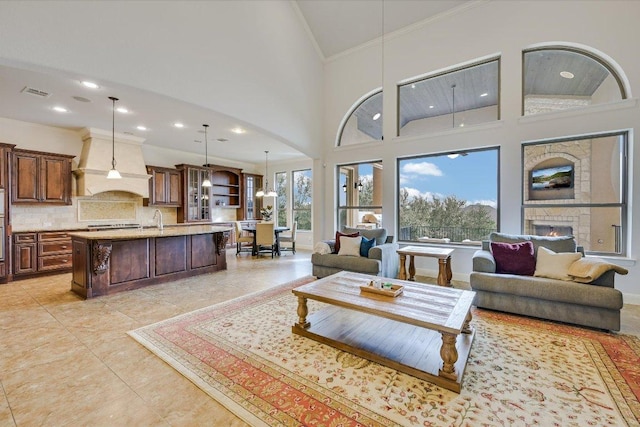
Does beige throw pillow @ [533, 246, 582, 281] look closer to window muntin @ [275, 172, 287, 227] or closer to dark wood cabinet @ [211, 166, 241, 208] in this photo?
window muntin @ [275, 172, 287, 227]

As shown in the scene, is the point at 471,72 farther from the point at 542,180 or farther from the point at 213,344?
the point at 213,344

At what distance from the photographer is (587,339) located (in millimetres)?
2641

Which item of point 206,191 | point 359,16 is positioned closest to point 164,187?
point 206,191

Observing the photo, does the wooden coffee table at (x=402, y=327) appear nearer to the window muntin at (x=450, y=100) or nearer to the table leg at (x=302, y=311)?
the table leg at (x=302, y=311)

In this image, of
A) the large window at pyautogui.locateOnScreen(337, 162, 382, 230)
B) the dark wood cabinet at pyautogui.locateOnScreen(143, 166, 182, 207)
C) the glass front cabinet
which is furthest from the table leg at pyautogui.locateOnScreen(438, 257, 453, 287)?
the dark wood cabinet at pyautogui.locateOnScreen(143, 166, 182, 207)

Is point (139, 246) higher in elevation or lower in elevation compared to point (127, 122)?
lower

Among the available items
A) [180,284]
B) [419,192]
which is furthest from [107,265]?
[419,192]

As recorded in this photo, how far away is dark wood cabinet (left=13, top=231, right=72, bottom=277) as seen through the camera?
5000 millimetres

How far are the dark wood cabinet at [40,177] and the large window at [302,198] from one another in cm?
582

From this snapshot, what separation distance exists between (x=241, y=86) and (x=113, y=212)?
494 centimetres

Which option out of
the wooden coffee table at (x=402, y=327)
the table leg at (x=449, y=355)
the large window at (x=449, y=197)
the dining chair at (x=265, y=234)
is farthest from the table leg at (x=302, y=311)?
the dining chair at (x=265, y=234)

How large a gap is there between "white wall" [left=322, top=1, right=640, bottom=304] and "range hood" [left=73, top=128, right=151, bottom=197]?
4.79m

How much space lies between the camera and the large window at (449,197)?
4.86 meters

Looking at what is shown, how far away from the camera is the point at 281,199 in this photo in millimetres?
9891
